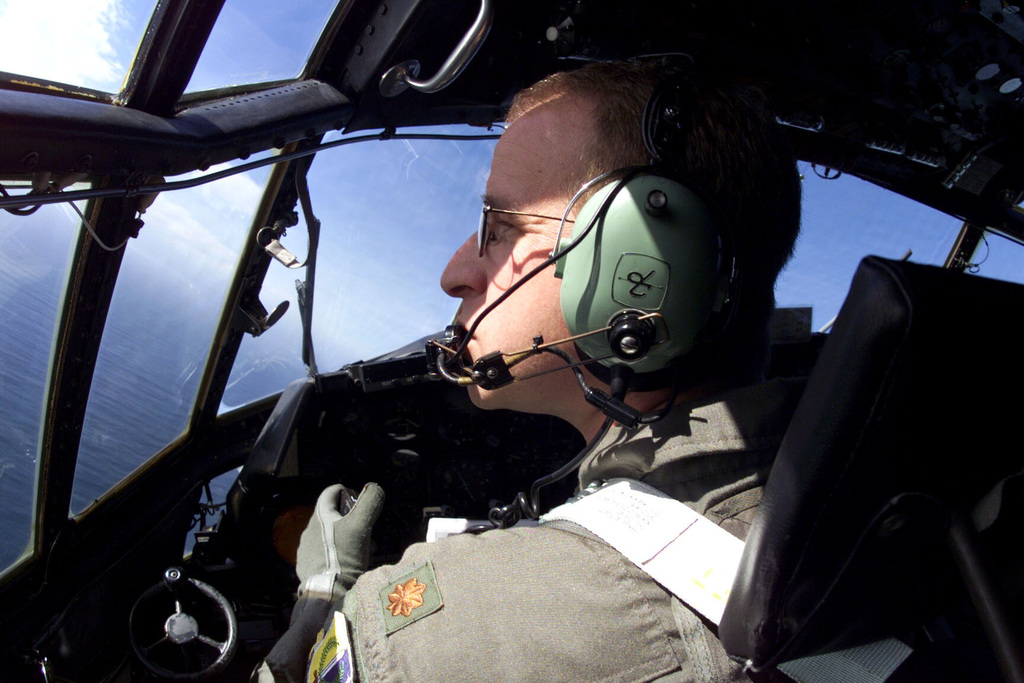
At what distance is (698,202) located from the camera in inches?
39.9

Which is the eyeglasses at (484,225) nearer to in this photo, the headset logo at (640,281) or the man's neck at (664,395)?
the headset logo at (640,281)

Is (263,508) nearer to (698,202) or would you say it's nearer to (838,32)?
(698,202)

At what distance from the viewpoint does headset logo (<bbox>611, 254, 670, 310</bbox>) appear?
99 cm

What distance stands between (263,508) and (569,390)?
5.60 feet

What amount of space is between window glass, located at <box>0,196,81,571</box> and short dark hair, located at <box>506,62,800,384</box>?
59.4 inches

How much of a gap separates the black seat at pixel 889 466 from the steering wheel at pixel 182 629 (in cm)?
184

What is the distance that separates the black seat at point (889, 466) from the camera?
19.1 inches

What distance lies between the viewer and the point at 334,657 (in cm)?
95

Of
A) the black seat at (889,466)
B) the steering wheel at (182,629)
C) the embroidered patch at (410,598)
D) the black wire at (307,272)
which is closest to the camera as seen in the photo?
the black seat at (889,466)

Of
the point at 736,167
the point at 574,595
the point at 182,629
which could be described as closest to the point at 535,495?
the point at 574,595

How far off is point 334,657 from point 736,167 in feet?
3.69

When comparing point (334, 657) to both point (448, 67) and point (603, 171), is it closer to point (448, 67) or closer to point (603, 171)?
point (603, 171)

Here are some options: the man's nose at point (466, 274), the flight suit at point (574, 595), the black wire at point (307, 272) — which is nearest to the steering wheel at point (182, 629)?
the black wire at point (307, 272)

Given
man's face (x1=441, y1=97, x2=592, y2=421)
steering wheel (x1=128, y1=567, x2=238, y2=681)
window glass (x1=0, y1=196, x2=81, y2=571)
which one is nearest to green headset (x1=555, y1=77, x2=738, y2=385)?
man's face (x1=441, y1=97, x2=592, y2=421)
